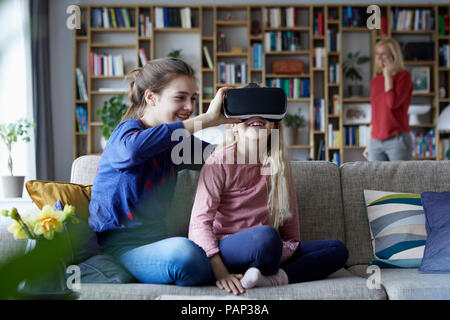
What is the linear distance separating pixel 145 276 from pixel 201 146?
49cm

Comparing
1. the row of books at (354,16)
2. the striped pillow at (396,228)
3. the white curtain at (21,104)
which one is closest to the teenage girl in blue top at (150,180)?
the striped pillow at (396,228)

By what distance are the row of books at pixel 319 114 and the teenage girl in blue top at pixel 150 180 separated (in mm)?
3170

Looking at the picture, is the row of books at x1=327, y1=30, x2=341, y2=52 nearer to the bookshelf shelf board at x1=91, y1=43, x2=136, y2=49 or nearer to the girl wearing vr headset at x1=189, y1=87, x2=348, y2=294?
the bookshelf shelf board at x1=91, y1=43, x2=136, y2=49

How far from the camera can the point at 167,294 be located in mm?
1117

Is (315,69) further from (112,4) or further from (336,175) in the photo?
(336,175)

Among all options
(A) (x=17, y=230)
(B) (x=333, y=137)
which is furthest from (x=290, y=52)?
(A) (x=17, y=230)

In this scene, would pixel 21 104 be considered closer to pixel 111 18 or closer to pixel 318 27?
pixel 111 18

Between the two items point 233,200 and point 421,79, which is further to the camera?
point 421,79

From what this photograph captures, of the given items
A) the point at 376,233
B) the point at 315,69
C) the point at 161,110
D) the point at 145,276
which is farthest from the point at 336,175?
the point at 315,69

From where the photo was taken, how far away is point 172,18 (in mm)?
4395

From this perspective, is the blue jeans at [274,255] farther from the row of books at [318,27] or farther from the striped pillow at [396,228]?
the row of books at [318,27]

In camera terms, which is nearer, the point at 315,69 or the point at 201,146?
the point at 201,146

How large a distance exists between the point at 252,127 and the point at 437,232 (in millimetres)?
678

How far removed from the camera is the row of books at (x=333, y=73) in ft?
14.7
